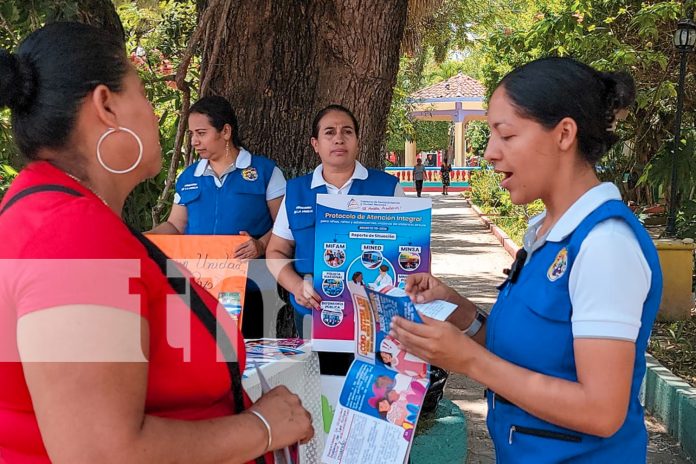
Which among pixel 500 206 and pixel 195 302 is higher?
pixel 500 206

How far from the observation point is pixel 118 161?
1374 millimetres

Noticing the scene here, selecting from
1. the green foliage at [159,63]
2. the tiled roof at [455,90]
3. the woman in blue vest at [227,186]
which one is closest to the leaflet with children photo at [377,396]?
the woman in blue vest at [227,186]

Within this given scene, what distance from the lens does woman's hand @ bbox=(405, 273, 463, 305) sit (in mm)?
2072

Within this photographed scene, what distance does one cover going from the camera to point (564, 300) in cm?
154

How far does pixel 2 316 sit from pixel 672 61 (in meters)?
9.63

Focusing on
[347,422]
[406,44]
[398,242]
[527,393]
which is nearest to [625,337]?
[527,393]

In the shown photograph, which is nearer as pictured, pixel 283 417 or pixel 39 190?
pixel 39 190

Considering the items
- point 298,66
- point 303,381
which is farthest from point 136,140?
point 298,66

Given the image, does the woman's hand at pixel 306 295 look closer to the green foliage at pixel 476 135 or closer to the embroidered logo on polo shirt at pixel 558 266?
the embroidered logo on polo shirt at pixel 558 266

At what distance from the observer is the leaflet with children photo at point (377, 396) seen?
1.75 m

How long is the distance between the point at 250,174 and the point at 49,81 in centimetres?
255

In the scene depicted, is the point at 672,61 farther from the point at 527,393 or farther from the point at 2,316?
the point at 2,316

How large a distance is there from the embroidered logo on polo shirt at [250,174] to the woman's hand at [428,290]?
179 centimetres

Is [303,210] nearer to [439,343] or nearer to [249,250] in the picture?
[249,250]
